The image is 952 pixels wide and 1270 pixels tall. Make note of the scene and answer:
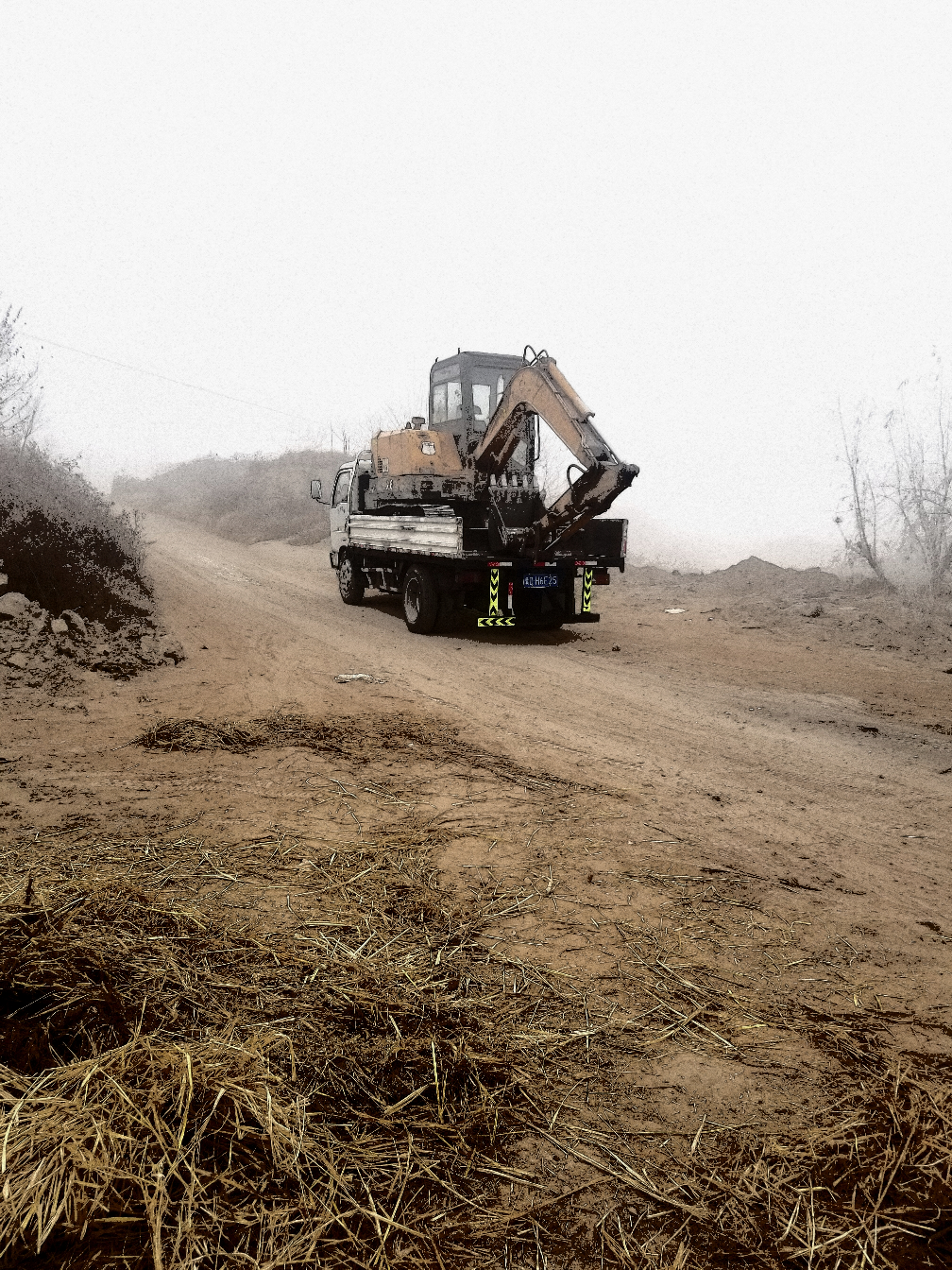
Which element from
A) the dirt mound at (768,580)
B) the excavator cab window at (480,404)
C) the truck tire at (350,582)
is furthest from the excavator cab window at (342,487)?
the dirt mound at (768,580)

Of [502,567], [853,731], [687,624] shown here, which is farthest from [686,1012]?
[687,624]

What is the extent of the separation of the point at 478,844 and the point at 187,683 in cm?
454

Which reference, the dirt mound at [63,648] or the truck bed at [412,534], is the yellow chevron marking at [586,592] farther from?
the dirt mound at [63,648]

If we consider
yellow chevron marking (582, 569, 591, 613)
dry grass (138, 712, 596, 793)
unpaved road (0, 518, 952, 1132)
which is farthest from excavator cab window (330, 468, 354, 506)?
dry grass (138, 712, 596, 793)

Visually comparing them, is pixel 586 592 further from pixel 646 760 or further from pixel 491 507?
pixel 646 760

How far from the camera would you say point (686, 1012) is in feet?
8.52

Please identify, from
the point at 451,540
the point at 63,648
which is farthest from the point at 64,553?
the point at 451,540

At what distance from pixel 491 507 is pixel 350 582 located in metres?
4.00

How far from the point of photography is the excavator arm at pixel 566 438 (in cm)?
946

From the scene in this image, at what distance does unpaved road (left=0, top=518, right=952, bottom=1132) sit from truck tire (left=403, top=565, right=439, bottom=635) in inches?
16.6

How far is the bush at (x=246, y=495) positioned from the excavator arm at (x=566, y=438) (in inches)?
602

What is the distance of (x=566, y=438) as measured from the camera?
9891 mm

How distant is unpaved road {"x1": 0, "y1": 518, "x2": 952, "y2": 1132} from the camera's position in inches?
130

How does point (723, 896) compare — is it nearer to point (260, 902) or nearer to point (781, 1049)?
point (781, 1049)
